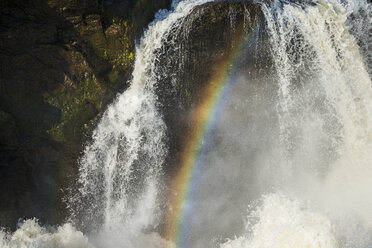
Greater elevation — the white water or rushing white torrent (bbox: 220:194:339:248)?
the white water

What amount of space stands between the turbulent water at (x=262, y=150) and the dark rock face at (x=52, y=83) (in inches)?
11.6

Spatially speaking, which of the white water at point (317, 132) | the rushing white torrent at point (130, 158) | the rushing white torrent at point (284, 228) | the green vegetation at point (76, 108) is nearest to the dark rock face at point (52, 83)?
the green vegetation at point (76, 108)

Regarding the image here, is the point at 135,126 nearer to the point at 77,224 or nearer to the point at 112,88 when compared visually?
the point at 112,88

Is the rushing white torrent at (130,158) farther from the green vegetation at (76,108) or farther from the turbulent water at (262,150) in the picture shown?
the green vegetation at (76,108)

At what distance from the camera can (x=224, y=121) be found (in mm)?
6340

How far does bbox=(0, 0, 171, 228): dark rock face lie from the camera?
5328mm

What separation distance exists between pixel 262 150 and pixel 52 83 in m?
3.98

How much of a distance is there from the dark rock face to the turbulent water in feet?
0.97

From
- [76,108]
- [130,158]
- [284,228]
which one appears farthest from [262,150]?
[76,108]

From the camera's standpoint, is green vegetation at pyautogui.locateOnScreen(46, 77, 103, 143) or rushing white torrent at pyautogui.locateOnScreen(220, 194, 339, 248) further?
green vegetation at pyautogui.locateOnScreen(46, 77, 103, 143)

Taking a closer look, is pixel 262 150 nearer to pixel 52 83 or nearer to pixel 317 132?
pixel 317 132

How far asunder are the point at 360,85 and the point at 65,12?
5.28 meters

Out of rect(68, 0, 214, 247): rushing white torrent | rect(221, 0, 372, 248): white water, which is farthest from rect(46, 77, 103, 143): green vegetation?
rect(221, 0, 372, 248): white water

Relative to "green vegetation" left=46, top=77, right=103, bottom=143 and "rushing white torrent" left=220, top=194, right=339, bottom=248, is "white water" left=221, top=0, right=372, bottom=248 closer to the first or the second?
"rushing white torrent" left=220, top=194, right=339, bottom=248
